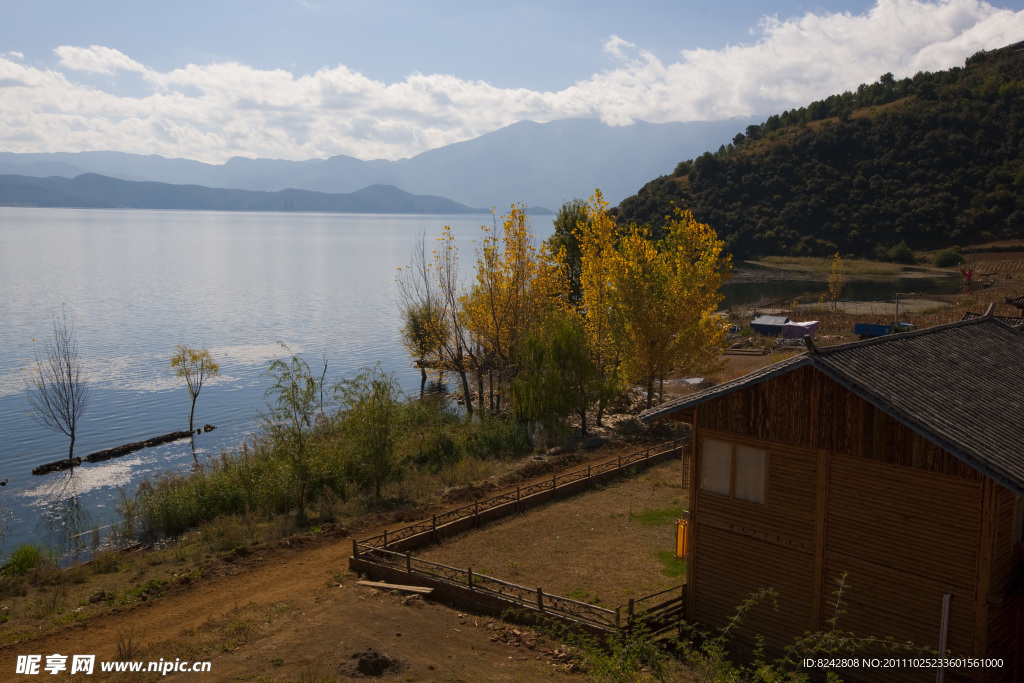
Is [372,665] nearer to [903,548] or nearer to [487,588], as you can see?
[487,588]

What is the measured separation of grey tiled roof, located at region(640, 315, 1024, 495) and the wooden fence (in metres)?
4.38

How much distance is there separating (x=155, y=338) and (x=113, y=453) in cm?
3445

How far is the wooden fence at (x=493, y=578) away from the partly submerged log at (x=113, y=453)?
26024mm

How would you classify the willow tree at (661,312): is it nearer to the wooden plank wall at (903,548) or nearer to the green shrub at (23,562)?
the wooden plank wall at (903,548)

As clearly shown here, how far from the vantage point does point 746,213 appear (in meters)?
136

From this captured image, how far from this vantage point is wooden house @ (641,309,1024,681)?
40.1ft

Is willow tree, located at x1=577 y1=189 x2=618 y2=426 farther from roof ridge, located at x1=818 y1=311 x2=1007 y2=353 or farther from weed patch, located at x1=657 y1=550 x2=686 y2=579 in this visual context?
roof ridge, located at x1=818 y1=311 x2=1007 y2=353

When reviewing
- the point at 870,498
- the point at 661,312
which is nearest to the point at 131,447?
the point at 661,312

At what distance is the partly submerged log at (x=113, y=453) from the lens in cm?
3762

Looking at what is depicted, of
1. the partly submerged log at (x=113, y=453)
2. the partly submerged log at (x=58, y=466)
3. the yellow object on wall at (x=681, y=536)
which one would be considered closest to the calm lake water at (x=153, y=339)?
the partly submerged log at (x=58, y=466)

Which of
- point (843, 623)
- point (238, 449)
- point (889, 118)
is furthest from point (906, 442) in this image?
point (889, 118)

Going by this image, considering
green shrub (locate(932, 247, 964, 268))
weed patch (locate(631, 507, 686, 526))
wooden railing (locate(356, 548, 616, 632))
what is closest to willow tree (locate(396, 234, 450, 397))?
weed patch (locate(631, 507, 686, 526))

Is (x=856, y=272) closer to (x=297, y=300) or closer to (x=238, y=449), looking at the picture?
(x=297, y=300)

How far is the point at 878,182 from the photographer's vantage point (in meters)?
134
